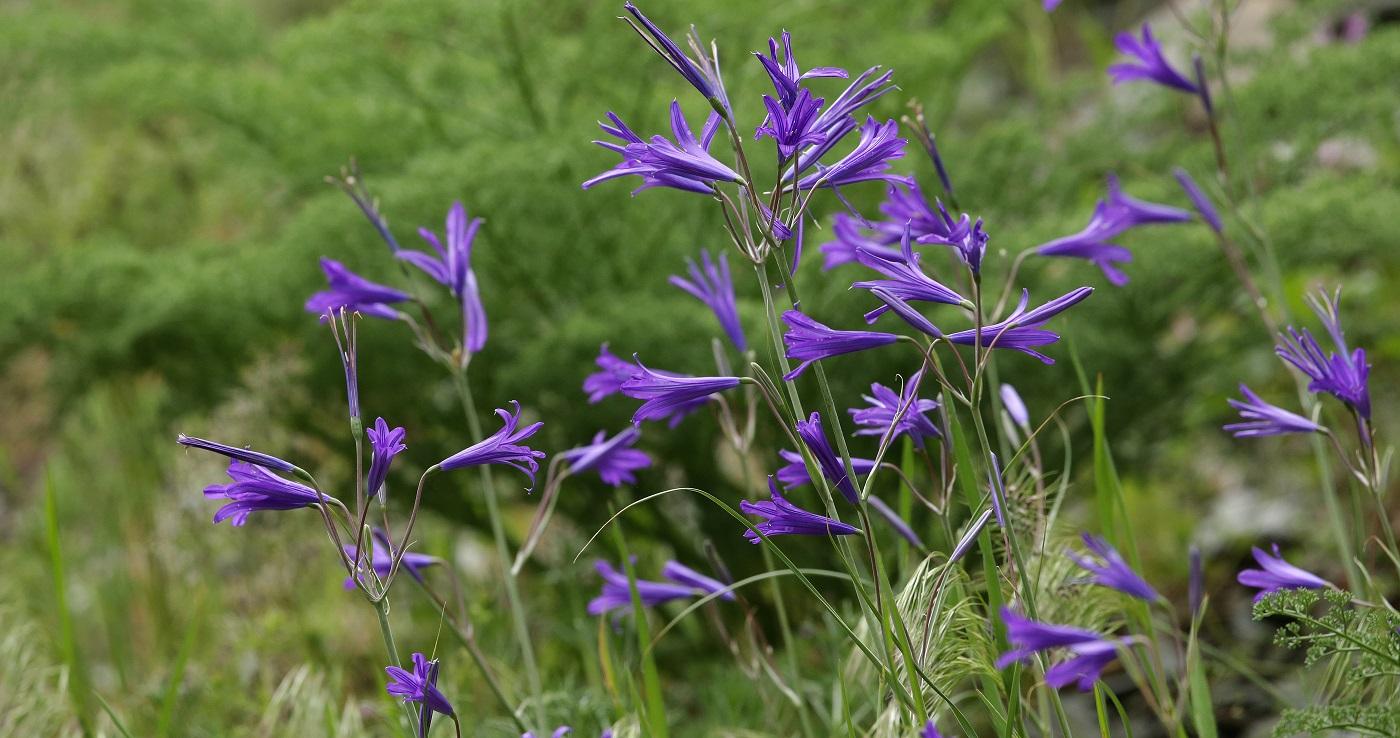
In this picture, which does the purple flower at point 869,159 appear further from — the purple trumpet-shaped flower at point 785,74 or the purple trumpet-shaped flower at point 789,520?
the purple trumpet-shaped flower at point 789,520

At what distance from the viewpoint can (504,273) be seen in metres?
3.30

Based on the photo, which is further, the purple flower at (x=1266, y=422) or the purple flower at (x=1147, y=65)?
the purple flower at (x=1147, y=65)

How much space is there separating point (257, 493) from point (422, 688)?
261 mm

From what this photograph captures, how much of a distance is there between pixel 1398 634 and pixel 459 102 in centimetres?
310

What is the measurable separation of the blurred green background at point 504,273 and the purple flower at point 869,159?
1.34m

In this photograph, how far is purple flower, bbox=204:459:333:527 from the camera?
1.21 meters

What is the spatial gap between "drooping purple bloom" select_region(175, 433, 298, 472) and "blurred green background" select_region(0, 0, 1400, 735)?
52.0 inches

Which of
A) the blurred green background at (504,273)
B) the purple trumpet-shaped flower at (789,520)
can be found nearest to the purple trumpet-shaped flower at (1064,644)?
the purple trumpet-shaped flower at (789,520)

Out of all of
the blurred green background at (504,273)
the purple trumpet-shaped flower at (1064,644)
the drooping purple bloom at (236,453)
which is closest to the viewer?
the purple trumpet-shaped flower at (1064,644)

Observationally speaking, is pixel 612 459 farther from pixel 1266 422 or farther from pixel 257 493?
pixel 1266 422

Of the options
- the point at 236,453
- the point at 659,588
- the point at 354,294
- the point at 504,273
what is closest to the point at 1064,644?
the point at 236,453

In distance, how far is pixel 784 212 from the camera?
4.20ft

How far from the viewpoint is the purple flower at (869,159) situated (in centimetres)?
123

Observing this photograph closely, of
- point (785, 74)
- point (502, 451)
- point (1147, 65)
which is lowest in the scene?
point (502, 451)
